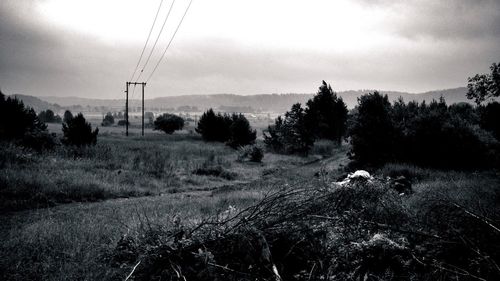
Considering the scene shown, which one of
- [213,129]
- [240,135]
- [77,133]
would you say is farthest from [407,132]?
[213,129]

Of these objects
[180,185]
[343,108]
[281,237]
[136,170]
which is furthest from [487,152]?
[343,108]

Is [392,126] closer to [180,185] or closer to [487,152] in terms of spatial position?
A: [487,152]

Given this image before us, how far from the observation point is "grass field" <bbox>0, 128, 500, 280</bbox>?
15.7ft

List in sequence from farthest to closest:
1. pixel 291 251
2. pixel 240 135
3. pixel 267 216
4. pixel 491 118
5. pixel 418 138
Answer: pixel 240 135 → pixel 491 118 → pixel 418 138 → pixel 267 216 → pixel 291 251

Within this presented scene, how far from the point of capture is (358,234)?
4.53 metres

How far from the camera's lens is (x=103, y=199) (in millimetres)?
11156

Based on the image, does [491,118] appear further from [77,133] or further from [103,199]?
[77,133]

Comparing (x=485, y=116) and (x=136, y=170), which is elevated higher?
(x=485, y=116)

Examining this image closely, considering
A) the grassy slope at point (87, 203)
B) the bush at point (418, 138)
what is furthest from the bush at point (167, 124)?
the bush at point (418, 138)

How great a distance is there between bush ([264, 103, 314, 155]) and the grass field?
1048 centimetres

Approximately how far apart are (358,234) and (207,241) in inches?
86.6

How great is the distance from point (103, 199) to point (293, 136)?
77.7 ft

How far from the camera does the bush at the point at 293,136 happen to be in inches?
1265

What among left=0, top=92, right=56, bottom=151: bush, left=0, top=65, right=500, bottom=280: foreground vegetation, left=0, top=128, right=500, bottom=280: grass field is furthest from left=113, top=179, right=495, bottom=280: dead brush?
left=0, top=92, right=56, bottom=151: bush
